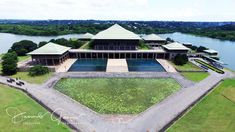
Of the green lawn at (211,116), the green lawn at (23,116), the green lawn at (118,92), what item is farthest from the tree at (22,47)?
the green lawn at (211,116)

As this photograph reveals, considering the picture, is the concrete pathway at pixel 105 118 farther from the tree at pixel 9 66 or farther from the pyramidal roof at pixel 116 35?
the pyramidal roof at pixel 116 35

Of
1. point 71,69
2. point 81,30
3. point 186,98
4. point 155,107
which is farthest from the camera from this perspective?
point 81,30

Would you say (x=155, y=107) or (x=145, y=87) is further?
(x=145, y=87)

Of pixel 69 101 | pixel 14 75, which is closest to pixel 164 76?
pixel 69 101

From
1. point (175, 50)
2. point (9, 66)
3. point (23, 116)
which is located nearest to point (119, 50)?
point (175, 50)

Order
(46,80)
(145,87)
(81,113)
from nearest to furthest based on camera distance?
(81,113)
(145,87)
(46,80)

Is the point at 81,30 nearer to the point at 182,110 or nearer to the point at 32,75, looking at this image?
the point at 32,75
